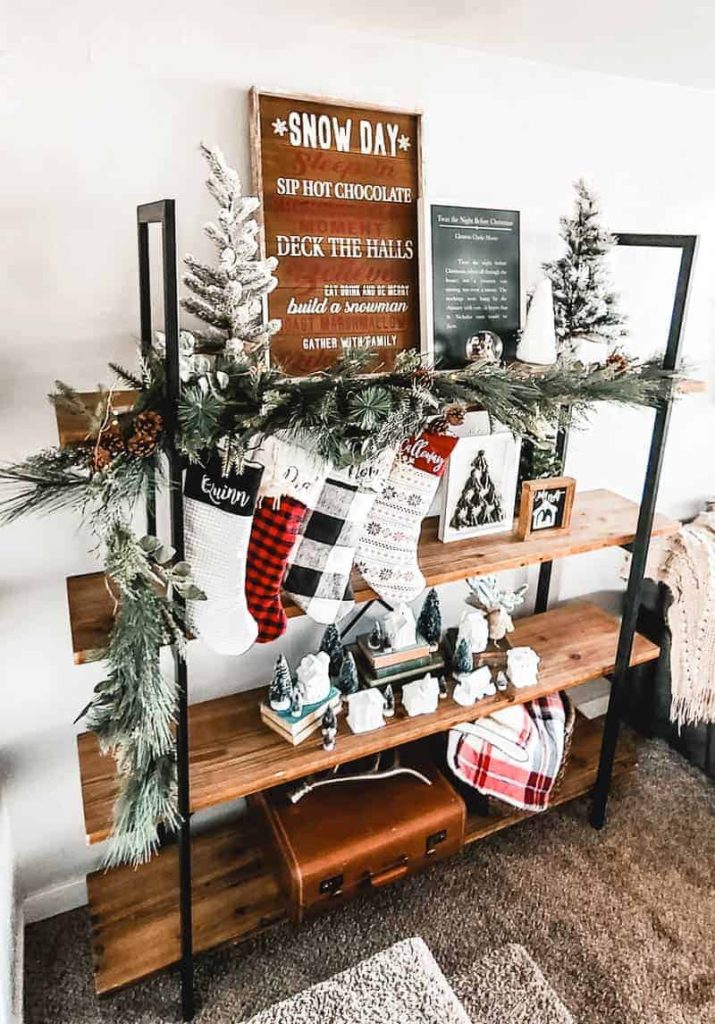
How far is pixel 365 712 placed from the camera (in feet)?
5.43

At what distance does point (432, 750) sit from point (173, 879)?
75cm

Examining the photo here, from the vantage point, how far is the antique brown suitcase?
1651mm

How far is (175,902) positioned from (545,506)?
132cm

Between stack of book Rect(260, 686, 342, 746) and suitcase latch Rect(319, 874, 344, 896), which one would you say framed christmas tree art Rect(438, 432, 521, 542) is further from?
suitcase latch Rect(319, 874, 344, 896)

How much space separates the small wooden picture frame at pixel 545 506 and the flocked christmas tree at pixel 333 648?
0.52 metres

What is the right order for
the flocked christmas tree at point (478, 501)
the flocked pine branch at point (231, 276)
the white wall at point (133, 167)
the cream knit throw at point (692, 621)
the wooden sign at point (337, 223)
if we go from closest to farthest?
the flocked pine branch at point (231, 276) < the white wall at point (133, 167) < the wooden sign at point (337, 223) < the flocked christmas tree at point (478, 501) < the cream knit throw at point (692, 621)

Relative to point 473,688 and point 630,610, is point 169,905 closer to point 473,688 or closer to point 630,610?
point 473,688

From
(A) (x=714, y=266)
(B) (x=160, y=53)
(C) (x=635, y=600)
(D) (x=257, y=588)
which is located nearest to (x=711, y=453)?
(A) (x=714, y=266)

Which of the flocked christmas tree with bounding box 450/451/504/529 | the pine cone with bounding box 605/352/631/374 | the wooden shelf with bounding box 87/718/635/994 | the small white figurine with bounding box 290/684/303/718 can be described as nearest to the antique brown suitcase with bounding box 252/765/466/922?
the wooden shelf with bounding box 87/718/635/994

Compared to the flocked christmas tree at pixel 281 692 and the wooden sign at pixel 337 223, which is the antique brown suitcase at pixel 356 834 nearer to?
the flocked christmas tree at pixel 281 692

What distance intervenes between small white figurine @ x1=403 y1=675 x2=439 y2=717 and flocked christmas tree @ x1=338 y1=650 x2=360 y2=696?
0.41ft

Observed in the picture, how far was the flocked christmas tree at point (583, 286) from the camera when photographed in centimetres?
159

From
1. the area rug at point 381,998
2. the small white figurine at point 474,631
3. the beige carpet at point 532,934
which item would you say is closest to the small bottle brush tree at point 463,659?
the small white figurine at point 474,631

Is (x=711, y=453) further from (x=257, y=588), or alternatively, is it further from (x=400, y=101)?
(x=257, y=588)
